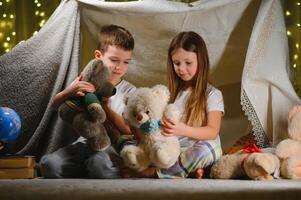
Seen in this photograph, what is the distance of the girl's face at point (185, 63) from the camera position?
167 cm

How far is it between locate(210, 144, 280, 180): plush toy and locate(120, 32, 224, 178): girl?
0.12ft

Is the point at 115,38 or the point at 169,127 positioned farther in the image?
the point at 115,38

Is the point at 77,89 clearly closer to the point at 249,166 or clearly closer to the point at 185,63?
the point at 185,63

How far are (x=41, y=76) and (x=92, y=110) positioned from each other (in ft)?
1.29

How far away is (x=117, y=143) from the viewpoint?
1645mm

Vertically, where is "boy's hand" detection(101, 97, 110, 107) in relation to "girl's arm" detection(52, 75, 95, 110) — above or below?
below

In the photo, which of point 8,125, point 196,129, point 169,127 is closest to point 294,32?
point 196,129

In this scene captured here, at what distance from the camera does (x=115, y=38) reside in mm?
1733

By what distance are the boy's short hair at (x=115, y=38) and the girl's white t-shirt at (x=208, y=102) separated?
10.1 inches

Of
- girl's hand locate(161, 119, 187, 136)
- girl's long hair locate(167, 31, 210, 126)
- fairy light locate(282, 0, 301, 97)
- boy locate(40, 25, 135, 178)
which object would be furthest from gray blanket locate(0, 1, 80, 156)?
fairy light locate(282, 0, 301, 97)

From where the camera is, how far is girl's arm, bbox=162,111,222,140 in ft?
4.91

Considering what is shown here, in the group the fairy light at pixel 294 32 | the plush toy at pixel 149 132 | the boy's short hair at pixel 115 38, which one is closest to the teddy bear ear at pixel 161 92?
the plush toy at pixel 149 132

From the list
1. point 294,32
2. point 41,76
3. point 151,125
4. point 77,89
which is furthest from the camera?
point 294,32

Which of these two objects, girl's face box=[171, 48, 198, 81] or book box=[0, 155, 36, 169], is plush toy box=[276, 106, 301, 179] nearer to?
girl's face box=[171, 48, 198, 81]
